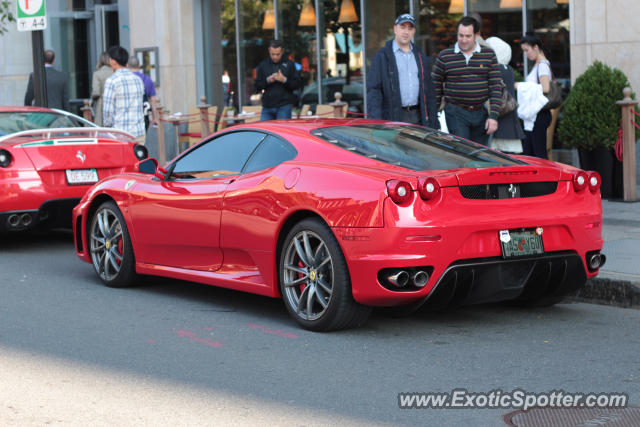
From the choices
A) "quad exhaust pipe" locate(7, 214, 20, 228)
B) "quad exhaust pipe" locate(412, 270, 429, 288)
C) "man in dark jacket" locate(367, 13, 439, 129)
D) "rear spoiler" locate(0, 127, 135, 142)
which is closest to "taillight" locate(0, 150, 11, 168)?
"rear spoiler" locate(0, 127, 135, 142)

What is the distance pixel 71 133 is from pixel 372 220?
226 inches

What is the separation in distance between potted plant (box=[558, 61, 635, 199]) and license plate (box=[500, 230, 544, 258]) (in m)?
6.16

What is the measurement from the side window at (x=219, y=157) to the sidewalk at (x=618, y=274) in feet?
8.29

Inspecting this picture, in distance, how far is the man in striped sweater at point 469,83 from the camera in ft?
32.6

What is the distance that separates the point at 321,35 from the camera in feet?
63.2

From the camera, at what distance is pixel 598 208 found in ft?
21.9

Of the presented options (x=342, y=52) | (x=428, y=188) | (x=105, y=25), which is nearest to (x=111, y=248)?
(x=428, y=188)

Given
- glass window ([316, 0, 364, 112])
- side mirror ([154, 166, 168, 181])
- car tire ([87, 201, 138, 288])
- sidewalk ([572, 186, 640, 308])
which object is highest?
glass window ([316, 0, 364, 112])

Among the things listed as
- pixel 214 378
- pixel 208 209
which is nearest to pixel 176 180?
pixel 208 209

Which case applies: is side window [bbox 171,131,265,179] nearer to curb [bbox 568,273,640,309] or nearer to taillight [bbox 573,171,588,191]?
taillight [bbox 573,171,588,191]

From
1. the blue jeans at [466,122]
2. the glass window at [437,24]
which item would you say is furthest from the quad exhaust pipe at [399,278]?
the glass window at [437,24]

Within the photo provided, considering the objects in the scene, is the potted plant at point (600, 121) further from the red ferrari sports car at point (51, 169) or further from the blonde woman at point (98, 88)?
the blonde woman at point (98, 88)

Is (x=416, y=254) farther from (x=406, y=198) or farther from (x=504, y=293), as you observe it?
(x=504, y=293)

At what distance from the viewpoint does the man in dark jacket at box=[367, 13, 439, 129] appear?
393 inches
